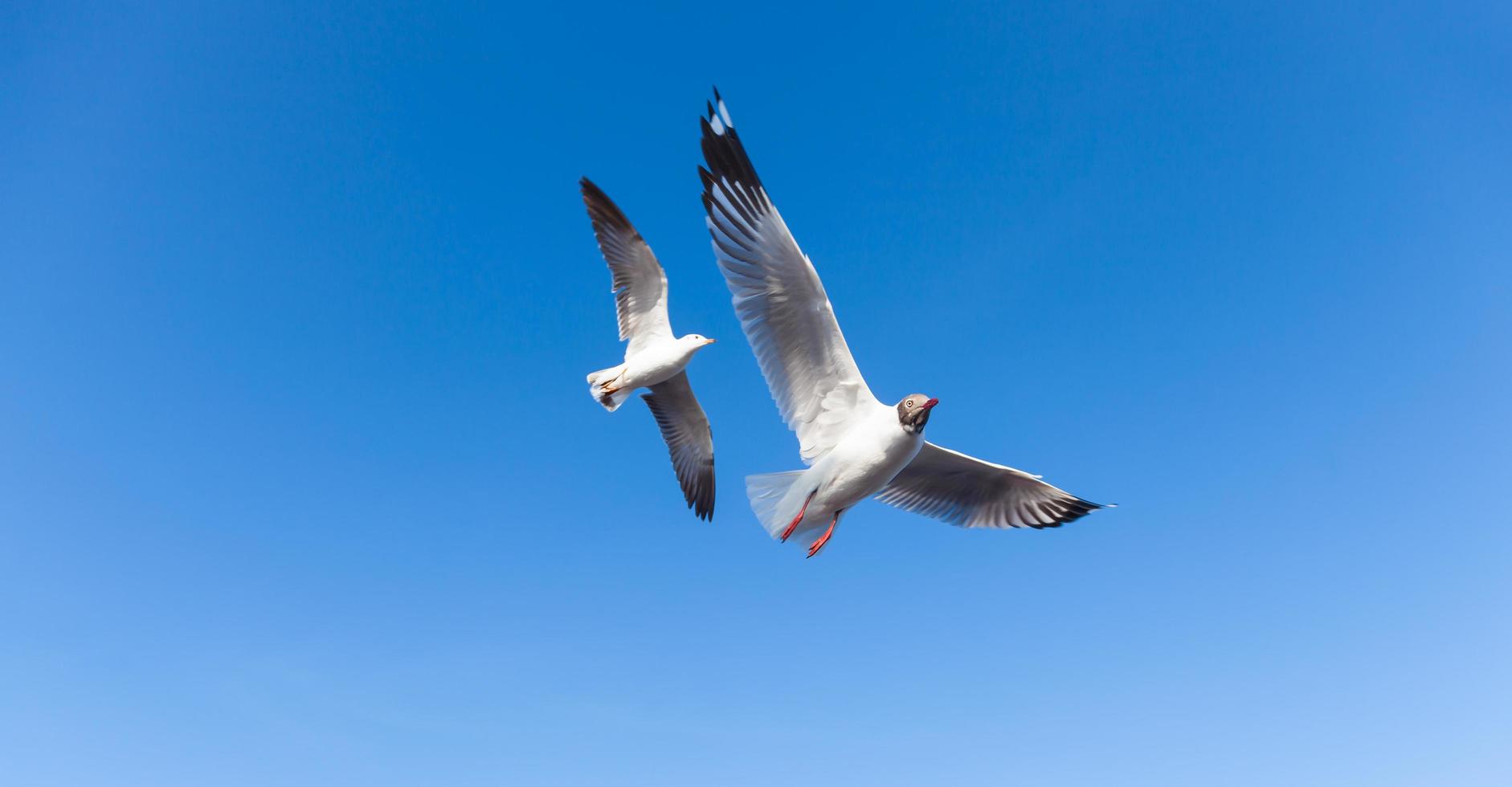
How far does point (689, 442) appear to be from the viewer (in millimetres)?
13883

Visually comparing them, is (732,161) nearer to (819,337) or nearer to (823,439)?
(819,337)

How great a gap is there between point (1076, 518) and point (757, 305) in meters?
4.10

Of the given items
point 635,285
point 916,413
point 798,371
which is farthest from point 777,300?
point 635,285

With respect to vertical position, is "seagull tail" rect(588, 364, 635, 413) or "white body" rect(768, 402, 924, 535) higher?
"seagull tail" rect(588, 364, 635, 413)

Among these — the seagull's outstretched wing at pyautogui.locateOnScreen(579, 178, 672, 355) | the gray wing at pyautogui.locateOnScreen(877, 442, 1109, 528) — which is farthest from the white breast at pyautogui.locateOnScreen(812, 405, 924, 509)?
the seagull's outstretched wing at pyautogui.locateOnScreen(579, 178, 672, 355)

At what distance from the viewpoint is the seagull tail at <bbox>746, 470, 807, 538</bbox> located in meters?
8.27

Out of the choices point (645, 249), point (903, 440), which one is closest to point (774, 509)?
point (903, 440)

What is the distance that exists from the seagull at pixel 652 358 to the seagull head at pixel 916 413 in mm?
4641

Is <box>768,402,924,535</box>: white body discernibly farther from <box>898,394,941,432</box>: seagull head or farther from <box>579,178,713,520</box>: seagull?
<box>579,178,713,520</box>: seagull

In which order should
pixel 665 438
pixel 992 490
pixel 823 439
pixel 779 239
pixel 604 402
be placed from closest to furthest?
pixel 779 239 → pixel 823 439 → pixel 992 490 → pixel 604 402 → pixel 665 438

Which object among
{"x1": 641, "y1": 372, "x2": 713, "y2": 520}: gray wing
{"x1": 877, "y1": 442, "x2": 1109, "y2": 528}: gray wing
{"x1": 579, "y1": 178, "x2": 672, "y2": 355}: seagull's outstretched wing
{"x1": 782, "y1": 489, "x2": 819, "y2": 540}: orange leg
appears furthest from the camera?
{"x1": 641, "y1": 372, "x2": 713, "y2": 520}: gray wing

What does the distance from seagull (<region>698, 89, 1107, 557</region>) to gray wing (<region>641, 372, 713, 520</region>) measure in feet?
17.1

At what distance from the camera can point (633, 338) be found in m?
12.6

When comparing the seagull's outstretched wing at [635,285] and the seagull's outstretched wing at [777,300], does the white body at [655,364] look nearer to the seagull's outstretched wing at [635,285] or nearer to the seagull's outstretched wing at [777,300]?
the seagull's outstretched wing at [635,285]
